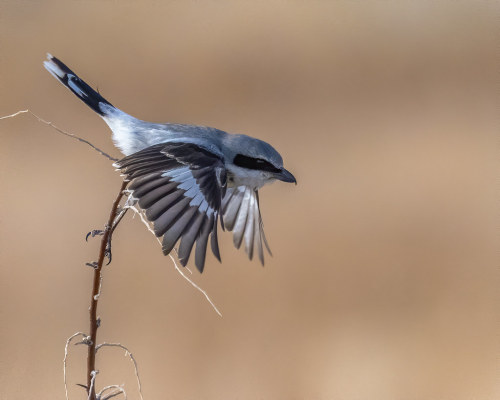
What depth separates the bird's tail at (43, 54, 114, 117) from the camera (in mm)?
1407

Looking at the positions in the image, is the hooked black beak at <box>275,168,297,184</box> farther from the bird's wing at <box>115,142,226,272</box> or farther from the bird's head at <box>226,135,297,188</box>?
the bird's wing at <box>115,142,226,272</box>

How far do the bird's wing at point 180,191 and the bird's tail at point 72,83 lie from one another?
353mm

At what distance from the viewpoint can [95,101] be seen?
4.66ft

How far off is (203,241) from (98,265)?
30 centimetres

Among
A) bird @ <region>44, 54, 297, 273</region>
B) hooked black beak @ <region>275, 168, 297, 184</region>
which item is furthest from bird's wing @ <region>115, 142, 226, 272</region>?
hooked black beak @ <region>275, 168, 297, 184</region>

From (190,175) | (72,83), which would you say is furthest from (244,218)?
(72,83)

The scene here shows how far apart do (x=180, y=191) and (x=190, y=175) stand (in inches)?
2.0

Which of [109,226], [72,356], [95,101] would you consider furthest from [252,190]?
[72,356]

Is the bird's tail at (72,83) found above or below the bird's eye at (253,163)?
above

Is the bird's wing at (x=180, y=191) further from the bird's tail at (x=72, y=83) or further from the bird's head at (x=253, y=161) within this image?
the bird's tail at (x=72, y=83)

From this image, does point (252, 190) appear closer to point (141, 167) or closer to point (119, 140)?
point (119, 140)

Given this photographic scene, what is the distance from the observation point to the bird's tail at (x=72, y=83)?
1407 millimetres

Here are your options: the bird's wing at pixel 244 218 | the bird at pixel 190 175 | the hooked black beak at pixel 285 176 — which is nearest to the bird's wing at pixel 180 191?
the bird at pixel 190 175

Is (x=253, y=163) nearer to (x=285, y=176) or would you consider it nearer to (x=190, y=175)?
(x=285, y=176)
